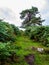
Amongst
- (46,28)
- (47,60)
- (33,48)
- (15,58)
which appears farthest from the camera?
(46,28)

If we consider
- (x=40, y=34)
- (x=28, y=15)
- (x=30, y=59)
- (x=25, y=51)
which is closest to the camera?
(x=30, y=59)

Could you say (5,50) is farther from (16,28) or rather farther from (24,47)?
(16,28)

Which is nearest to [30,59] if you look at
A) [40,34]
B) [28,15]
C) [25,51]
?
[25,51]

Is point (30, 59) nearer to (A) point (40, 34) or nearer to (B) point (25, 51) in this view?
(B) point (25, 51)

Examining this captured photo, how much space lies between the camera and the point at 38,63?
78.7 feet

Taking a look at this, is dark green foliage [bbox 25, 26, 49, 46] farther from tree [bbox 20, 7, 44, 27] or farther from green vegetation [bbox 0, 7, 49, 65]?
tree [bbox 20, 7, 44, 27]

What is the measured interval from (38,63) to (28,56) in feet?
4.86

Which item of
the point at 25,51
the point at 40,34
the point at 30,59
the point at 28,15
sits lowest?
the point at 30,59

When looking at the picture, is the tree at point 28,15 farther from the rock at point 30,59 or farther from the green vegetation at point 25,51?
the rock at point 30,59

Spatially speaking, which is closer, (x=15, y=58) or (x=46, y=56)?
(x=15, y=58)

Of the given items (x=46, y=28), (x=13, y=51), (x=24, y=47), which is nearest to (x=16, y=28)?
(x=46, y=28)

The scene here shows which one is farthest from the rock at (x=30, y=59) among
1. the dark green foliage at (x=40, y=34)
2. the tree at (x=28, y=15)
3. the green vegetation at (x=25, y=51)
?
the tree at (x=28, y=15)

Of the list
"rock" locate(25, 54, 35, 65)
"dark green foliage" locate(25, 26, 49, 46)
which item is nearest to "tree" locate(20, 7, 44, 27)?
"dark green foliage" locate(25, 26, 49, 46)

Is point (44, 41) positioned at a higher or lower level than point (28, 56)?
higher
